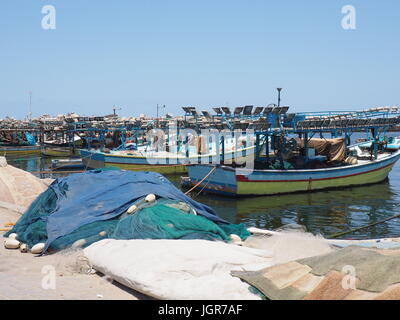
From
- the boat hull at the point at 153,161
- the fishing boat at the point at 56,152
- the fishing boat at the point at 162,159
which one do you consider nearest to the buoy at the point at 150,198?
the fishing boat at the point at 162,159

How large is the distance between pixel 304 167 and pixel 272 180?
9.61 feet

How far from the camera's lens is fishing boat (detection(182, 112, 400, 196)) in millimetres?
21906

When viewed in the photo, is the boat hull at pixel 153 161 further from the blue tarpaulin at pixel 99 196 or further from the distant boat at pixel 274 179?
the blue tarpaulin at pixel 99 196

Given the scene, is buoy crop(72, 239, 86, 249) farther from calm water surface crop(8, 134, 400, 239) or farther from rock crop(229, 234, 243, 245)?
calm water surface crop(8, 134, 400, 239)

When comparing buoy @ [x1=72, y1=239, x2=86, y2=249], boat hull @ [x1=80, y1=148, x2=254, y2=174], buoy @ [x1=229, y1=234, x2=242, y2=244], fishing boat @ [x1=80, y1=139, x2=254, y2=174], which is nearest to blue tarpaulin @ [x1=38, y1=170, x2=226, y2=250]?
buoy @ [x1=72, y1=239, x2=86, y2=249]

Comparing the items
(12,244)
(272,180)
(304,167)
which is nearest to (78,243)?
(12,244)

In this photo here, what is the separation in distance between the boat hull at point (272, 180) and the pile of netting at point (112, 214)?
11436 millimetres

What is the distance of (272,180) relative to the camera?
22.0 meters

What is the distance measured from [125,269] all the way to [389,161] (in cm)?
2438

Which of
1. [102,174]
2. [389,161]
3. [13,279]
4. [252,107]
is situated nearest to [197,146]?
[252,107]

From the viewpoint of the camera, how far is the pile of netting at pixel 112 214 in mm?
7988

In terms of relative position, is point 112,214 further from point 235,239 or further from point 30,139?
point 30,139

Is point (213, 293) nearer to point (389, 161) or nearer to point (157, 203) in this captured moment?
point (157, 203)

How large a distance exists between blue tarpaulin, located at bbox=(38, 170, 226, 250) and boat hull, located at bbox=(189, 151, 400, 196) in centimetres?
1142
